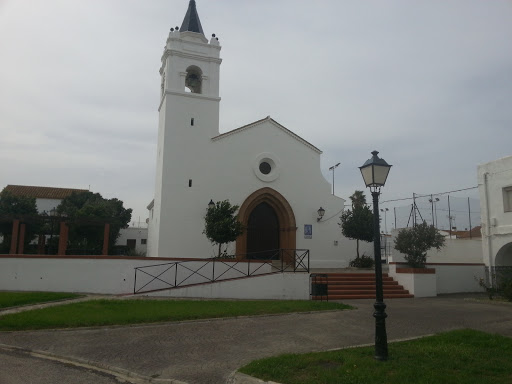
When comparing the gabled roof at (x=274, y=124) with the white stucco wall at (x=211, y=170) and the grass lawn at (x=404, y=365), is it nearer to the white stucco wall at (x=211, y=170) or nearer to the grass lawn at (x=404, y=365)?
the white stucco wall at (x=211, y=170)

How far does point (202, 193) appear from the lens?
21609 millimetres

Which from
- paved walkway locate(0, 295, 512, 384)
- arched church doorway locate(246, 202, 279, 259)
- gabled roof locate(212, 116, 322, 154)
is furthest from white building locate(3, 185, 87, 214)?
paved walkway locate(0, 295, 512, 384)

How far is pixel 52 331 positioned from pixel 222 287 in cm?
657

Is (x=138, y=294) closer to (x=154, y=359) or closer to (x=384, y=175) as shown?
(x=154, y=359)

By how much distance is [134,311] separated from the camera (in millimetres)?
11883

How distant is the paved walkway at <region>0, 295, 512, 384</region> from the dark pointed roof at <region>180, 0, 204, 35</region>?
18.1 meters

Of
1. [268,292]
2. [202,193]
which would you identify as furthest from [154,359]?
[202,193]

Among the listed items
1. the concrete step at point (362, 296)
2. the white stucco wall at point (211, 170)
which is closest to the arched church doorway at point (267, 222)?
the white stucco wall at point (211, 170)

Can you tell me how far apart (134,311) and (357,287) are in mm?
9319

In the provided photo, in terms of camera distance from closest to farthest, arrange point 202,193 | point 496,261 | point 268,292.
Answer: point 268,292, point 496,261, point 202,193

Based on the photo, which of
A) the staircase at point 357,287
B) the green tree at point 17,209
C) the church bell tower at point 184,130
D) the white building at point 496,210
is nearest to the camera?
the staircase at point 357,287

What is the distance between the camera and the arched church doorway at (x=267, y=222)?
22431mm

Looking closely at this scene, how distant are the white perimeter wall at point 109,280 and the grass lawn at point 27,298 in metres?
1.21

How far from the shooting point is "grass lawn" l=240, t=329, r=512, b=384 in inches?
233
